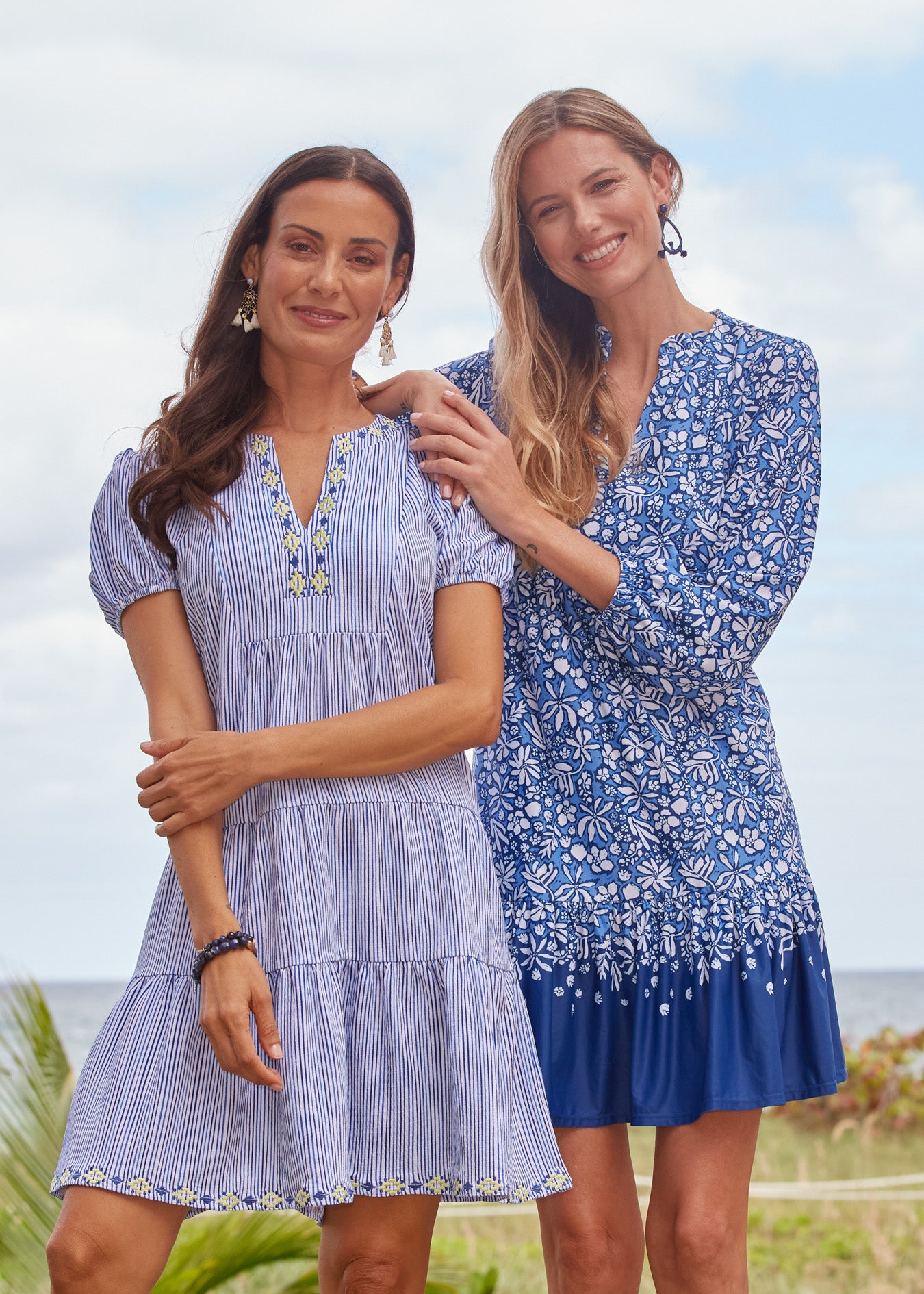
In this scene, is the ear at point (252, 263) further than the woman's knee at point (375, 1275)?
Yes

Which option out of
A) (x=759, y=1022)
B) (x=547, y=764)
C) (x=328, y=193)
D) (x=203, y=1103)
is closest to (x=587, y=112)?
(x=328, y=193)

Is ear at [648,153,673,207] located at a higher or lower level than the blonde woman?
higher

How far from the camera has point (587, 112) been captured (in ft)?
8.34

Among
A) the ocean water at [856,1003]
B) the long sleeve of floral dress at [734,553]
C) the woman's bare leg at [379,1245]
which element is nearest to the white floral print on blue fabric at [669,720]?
the long sleeve of floral dress at [734,553]

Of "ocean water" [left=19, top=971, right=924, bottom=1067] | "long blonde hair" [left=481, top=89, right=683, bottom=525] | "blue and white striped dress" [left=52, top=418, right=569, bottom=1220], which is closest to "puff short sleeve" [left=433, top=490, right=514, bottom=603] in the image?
"blue and white striped dress" [left=52, top=418, right=569, bottom=1220]

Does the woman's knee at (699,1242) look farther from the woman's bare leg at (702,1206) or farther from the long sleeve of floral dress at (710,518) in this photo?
the long sleeve of floral dress at (710,518)

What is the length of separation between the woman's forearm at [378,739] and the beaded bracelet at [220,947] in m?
0.21

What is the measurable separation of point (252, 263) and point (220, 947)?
108 centimetres

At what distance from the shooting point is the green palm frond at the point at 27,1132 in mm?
3262

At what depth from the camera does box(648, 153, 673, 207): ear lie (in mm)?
2627

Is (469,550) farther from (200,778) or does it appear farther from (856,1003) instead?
(856,1003)

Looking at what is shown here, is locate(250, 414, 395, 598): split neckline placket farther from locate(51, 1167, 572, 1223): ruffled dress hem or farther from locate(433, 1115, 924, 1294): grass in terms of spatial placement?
locate(433, 1115, 924, 1294): grass

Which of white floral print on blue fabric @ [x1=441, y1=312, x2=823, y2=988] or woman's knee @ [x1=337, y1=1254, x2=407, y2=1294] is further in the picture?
white floral print on blue fabric @ [x1=441, y1=312, x2=823, y2=988]

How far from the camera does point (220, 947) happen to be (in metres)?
1.91
